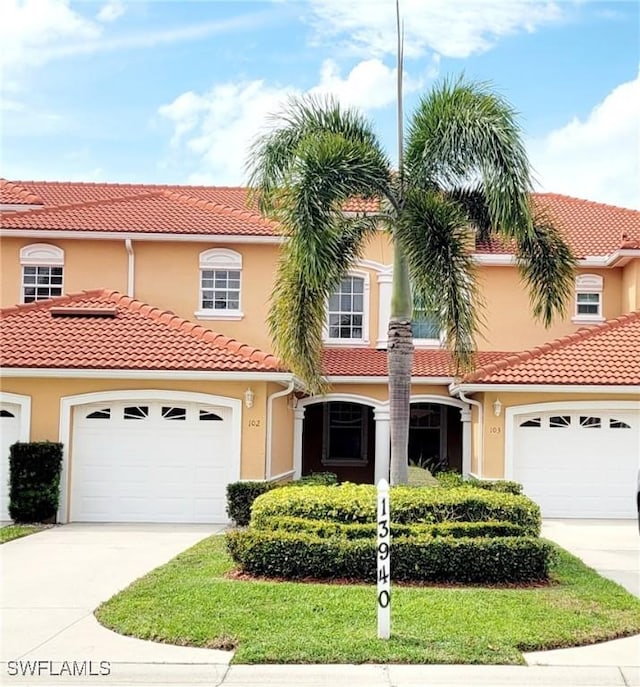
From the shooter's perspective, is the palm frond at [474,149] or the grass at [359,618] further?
the palm frond at [474,149]

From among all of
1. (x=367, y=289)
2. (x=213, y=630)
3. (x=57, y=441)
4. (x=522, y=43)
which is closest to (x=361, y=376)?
(x=367, y=289)

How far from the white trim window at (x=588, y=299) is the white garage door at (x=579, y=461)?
14.7 ft

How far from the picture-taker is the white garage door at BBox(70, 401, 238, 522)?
51.5 feet

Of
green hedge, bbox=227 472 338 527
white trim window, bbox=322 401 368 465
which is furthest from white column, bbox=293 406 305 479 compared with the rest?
green hedge, bbox=227 472 338 527

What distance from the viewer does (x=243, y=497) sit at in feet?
48.9

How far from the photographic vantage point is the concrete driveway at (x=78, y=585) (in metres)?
7.17

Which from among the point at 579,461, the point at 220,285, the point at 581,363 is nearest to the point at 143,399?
the point at 220,285

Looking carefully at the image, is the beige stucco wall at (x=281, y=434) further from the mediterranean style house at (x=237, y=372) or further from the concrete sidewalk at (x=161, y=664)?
the concrete sidewalk at (x=161, y=664)

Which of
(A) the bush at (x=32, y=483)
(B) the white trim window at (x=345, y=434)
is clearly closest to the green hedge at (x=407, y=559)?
(A) the bush at (x=32, y=483)

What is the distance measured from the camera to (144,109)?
1452 centimetres

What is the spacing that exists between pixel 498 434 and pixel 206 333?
655cm

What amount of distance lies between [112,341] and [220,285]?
4.68m

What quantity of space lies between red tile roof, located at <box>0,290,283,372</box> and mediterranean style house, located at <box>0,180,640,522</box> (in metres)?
0.05

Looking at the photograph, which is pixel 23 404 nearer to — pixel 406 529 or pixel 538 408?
pixel 406 529
